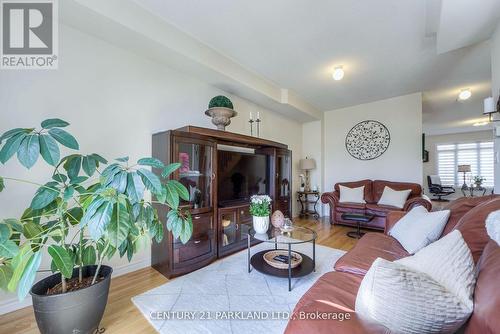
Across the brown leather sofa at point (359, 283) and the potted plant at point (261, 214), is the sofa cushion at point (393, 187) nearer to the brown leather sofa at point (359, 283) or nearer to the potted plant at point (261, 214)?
the brown leather sofa at point (359, 283)

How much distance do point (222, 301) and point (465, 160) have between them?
31.8ft

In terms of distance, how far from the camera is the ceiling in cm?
195

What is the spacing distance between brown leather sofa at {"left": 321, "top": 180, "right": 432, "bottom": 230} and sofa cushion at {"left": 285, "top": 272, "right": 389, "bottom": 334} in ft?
9.17

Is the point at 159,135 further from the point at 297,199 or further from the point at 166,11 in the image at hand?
the point at 297,199

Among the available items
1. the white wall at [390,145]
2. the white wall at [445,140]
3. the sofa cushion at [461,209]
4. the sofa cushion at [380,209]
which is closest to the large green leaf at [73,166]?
the sofa cushion at [461,209]

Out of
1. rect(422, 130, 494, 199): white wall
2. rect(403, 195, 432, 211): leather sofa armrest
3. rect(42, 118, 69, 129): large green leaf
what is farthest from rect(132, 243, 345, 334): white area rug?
rect(422, 130, 494, 199): white wall

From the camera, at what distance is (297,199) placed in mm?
4992

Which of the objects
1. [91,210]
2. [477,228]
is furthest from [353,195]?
[91,210]

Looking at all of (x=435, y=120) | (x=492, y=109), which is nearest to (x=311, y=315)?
(x=492, y=109)

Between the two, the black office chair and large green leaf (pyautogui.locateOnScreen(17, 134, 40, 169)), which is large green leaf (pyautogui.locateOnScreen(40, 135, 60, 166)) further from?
the black office chair

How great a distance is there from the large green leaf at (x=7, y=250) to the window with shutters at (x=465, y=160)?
10.7 metres

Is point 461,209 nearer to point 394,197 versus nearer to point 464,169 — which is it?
point 394,197

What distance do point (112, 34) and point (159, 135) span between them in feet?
3.38

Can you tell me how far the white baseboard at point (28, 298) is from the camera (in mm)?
1622
